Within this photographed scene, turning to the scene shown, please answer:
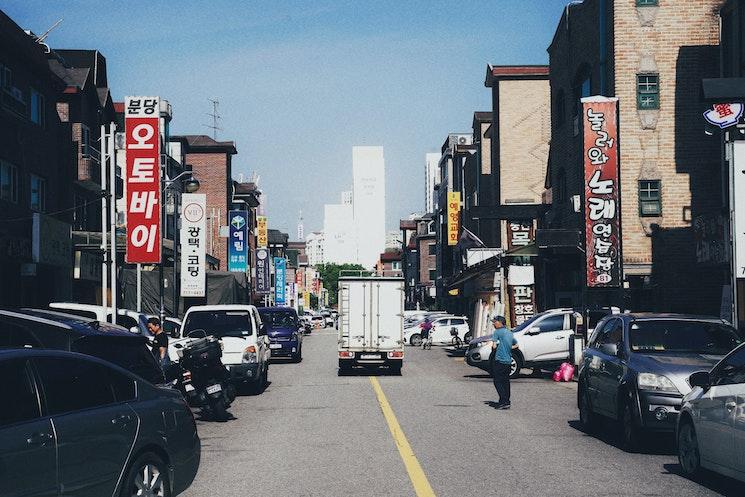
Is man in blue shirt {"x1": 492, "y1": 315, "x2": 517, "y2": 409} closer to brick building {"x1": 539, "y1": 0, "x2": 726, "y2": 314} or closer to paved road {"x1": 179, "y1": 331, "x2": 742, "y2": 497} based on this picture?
paved road {"x1": 179, "y1": 331, "x2": 742, "y2": 497}

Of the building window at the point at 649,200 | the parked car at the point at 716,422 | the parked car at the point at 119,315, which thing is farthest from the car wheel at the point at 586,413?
the building window at the point at 649,200

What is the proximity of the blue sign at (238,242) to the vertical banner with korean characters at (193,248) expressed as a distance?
2817cm

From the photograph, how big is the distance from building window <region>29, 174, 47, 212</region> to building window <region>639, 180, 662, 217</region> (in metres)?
21.1

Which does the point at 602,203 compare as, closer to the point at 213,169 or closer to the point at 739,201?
the point at 739,201

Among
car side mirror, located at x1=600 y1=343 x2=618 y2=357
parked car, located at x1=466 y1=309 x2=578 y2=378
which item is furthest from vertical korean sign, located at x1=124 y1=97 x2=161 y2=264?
car side mirror, located at x1=600 y1=343 x2=618 y2=357

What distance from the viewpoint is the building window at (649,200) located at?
3438 cm

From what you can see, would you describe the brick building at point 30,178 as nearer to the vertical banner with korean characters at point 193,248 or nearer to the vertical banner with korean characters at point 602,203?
the vertical banner with korean characters at point 193,248

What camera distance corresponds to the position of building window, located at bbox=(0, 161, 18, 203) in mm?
32656

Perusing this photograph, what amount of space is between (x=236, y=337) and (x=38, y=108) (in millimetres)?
18360

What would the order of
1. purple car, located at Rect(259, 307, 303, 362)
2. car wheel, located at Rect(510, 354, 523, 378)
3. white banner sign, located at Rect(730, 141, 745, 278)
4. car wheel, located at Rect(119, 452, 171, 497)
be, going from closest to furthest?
car wheel, located at Rect(119, 452, 171, 497)
white banner sign, located at Rect(730, 141, 745, 278)
car wheel, located at Rect(510, 354, 523, 378)
purple car, located at Rect(259, 307, 303, 362)

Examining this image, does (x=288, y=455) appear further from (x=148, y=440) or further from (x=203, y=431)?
(x=148, y=440)

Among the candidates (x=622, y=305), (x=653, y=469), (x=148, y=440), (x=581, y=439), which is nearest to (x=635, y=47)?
(x=622, y=305)

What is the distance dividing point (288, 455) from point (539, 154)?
2095 inches

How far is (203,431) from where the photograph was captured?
15703mm
